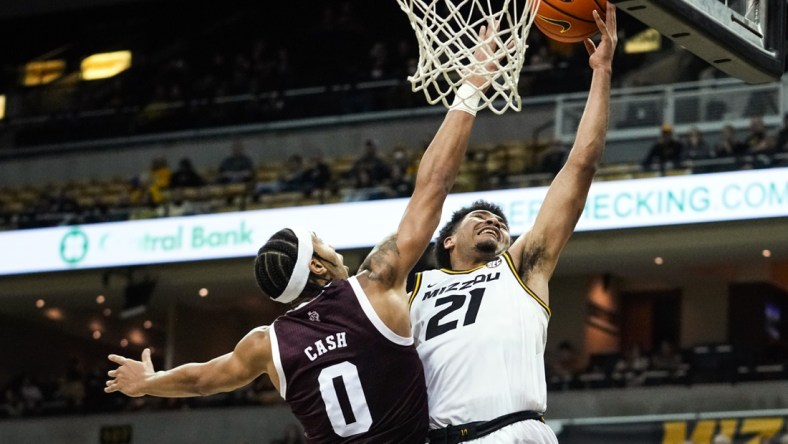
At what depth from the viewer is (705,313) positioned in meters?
19.9

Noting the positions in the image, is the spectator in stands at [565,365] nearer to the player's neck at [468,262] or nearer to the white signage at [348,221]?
the white signage at [348,221]

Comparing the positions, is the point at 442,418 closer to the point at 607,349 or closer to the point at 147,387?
the point at 147,387

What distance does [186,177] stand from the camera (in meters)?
19.1

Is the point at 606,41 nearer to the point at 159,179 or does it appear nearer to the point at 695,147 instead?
the point at 695,147

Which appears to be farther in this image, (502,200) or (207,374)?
(502,200)

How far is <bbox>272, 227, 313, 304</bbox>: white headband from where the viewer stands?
471 cm

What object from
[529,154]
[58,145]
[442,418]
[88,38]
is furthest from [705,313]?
[442,418]

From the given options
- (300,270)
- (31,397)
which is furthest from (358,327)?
(31,397)

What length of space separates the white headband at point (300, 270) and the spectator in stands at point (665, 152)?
1107cm

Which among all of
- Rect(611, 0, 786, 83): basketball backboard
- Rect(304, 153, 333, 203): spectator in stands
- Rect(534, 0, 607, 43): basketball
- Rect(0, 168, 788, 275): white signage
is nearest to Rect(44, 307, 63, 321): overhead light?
Rect(0, 168, 788, 275): white signage

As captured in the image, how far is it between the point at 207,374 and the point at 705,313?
52.2ft

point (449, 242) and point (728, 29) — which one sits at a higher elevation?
point (728, 29)

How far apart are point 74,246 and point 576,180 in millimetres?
14218

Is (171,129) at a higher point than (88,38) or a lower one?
lower
